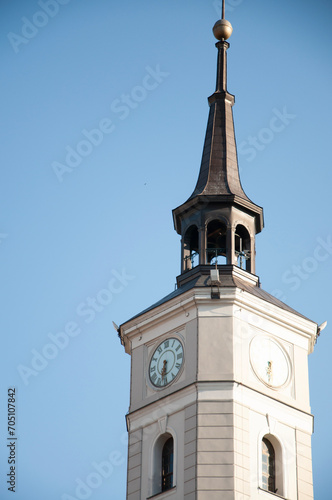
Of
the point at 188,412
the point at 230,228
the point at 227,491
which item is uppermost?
the point at 230,228

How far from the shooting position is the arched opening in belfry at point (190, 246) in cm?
5359

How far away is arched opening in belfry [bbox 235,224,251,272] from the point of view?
53.2 metres

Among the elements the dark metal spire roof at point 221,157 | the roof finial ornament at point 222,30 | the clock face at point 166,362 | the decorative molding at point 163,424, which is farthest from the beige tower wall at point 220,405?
the roof finial ornament at point 222,30

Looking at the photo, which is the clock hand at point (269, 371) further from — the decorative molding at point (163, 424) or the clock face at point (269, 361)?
the decorative molding at point (163, 424)

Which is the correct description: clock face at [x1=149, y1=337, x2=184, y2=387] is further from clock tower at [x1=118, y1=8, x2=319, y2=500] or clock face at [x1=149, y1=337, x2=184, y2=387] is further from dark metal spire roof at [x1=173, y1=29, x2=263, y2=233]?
dark metal spire roof at [x1=173, y1=29, x2=263, y2=233]

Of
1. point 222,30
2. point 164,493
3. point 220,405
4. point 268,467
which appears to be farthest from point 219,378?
point 222,30

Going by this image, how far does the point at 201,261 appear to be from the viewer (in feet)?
172

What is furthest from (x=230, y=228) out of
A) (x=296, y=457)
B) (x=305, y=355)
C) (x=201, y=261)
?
(x=296, y=457)

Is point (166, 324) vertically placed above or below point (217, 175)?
below

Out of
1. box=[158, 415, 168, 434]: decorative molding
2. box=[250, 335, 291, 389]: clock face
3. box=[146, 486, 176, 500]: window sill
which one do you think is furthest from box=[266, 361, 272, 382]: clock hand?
box=[146, 486, 176, 500]: window sill

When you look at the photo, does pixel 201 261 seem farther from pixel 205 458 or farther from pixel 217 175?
pixel 205 458

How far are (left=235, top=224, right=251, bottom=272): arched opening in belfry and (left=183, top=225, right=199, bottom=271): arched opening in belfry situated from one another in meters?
1.48

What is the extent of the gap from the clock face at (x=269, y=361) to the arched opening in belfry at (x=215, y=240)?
404 centimetres

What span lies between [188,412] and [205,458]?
6.36 feet
